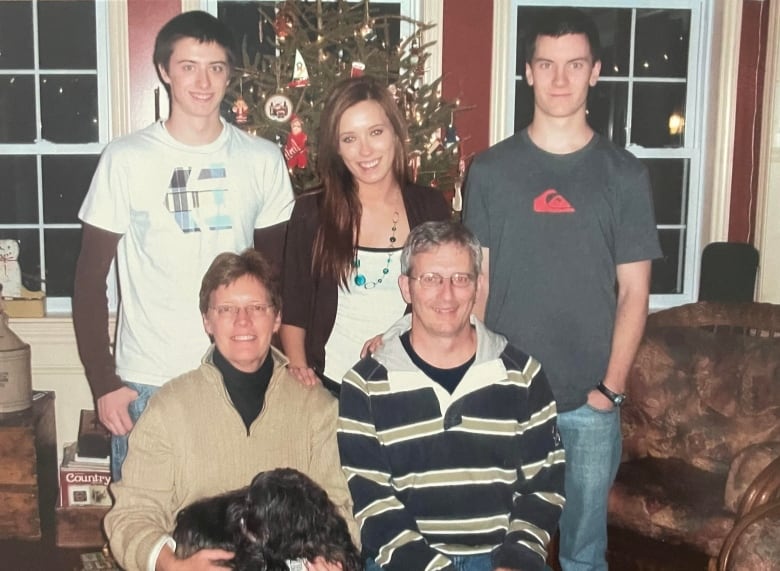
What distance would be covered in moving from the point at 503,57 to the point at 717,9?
1.23 meters

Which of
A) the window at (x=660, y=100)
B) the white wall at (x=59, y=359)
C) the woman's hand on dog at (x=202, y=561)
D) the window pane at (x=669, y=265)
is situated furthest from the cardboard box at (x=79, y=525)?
the window pane at (x=669, y=265)

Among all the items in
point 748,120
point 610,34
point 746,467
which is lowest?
point 746,467

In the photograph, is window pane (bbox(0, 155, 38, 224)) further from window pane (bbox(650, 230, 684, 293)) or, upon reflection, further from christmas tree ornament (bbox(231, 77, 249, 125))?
window pane (bbox(650, 230, 684, 293))

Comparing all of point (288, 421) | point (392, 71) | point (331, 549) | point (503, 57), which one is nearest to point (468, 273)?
point (288, 421)

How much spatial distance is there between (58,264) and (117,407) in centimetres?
247

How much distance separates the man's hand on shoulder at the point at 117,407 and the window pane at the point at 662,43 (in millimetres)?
3552

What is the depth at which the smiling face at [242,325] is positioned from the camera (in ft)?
6.63

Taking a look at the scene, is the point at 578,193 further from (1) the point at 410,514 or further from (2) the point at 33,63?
(2) the point at 33,63

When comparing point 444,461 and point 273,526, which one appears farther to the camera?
point 444,461

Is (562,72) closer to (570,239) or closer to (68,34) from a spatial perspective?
(570,239)

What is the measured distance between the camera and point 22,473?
3.62 metres

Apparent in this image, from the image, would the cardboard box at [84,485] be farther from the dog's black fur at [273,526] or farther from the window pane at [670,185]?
the window pane at [670,185]

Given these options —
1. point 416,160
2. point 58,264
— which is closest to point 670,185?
point 416,160

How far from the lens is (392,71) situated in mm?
3535
